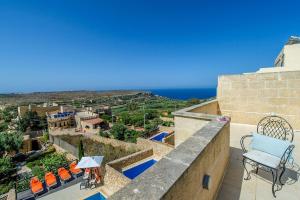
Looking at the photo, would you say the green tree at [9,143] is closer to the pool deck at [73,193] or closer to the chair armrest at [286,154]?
the pool deck at [73,193]

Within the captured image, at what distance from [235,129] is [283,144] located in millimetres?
2633

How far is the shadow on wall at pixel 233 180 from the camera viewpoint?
2.23 meters

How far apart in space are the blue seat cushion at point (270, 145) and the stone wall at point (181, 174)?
2.97 feet

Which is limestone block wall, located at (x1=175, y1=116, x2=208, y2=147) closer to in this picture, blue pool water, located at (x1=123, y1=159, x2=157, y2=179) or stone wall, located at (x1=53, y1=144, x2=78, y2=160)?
blue pool water, located at (x1=123, y1=159, x2=157, y2=179)

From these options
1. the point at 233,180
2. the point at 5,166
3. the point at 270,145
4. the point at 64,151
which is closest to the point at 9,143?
the point at 5,166

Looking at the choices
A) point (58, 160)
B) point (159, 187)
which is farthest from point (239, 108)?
point (58, 160)

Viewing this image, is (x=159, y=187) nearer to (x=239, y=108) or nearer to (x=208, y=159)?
(x=208, y=159)

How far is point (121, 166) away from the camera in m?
10.8

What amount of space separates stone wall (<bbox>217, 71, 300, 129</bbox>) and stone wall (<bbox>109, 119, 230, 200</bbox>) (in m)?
3.64

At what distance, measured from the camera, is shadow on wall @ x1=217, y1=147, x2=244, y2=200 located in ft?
7.33

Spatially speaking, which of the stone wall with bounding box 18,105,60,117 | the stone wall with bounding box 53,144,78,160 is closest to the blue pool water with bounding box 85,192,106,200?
the stone wall with bounding box 53,144,78,160

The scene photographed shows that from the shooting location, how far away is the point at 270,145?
240 centimetres

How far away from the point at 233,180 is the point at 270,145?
0.76 m

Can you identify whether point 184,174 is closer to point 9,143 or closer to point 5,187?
point 5,187
